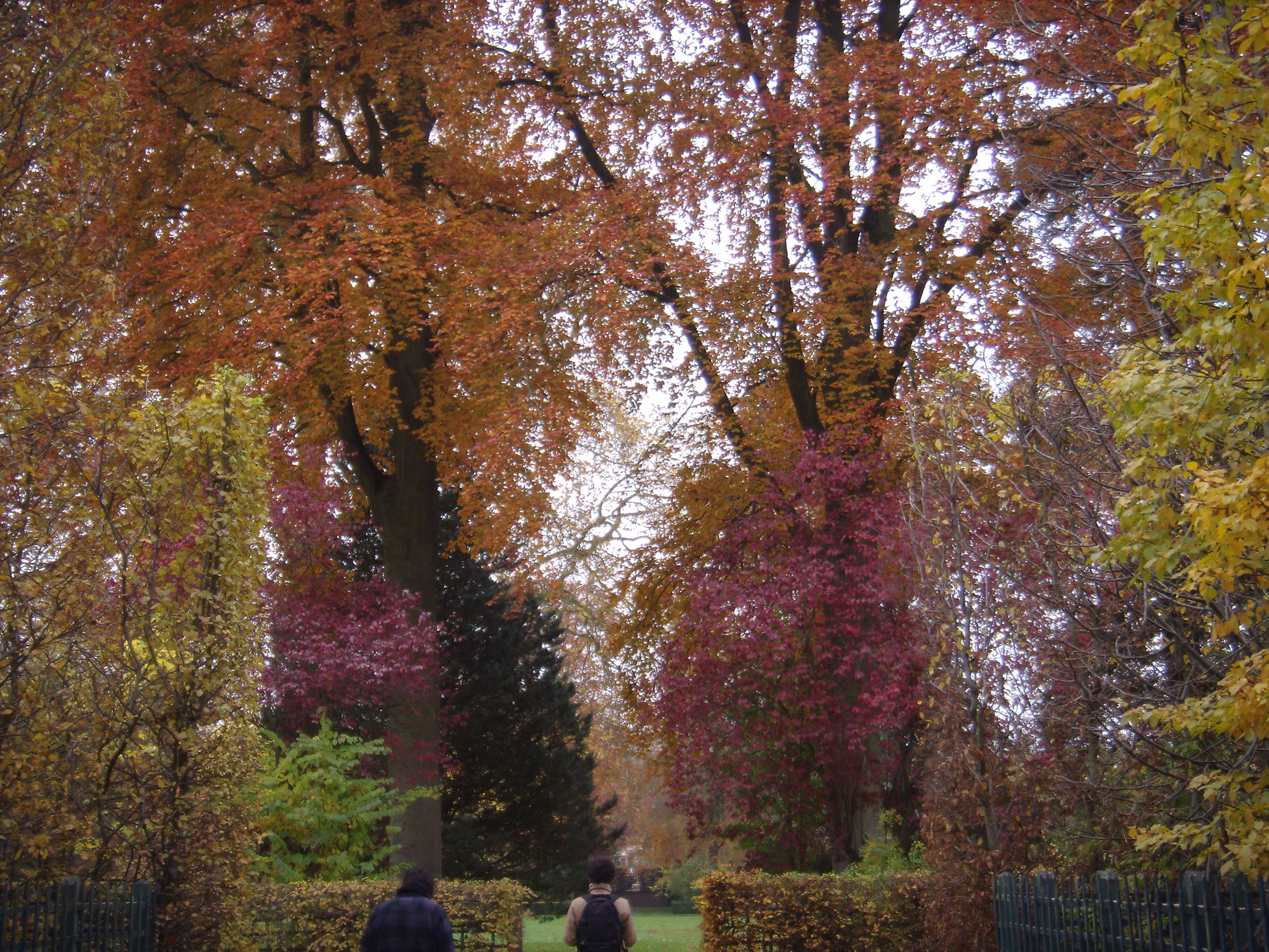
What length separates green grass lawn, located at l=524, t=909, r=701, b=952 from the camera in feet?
67.5

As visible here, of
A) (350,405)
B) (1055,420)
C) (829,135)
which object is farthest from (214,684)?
(829,135)

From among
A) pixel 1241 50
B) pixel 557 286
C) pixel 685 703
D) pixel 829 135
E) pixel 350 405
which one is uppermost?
pixel 829 135

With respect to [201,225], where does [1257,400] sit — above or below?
below

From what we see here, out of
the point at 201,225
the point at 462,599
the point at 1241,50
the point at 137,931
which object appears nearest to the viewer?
the point at 1241,50

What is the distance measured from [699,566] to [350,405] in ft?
19.4

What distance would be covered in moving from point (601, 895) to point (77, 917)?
10.4 feet

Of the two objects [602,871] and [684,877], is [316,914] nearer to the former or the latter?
[602,871]

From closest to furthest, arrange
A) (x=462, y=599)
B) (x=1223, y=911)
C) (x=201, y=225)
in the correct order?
(x=1223, y=911) < (x=201, y=225) < (x=462, y=599)

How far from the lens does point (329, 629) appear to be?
16250 mm

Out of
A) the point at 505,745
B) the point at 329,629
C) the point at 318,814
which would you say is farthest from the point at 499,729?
the point at 318,814

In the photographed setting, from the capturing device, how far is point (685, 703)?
15422mm

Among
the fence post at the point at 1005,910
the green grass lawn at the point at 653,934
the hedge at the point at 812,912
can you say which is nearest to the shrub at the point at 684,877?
the green grass lawn at the point at 653,934

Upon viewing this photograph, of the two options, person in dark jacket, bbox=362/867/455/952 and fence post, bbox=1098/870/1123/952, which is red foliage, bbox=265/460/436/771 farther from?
fence post, bbox=1098/870/1123/952

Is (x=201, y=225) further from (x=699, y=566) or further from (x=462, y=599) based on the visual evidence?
(x=462, y=599)
